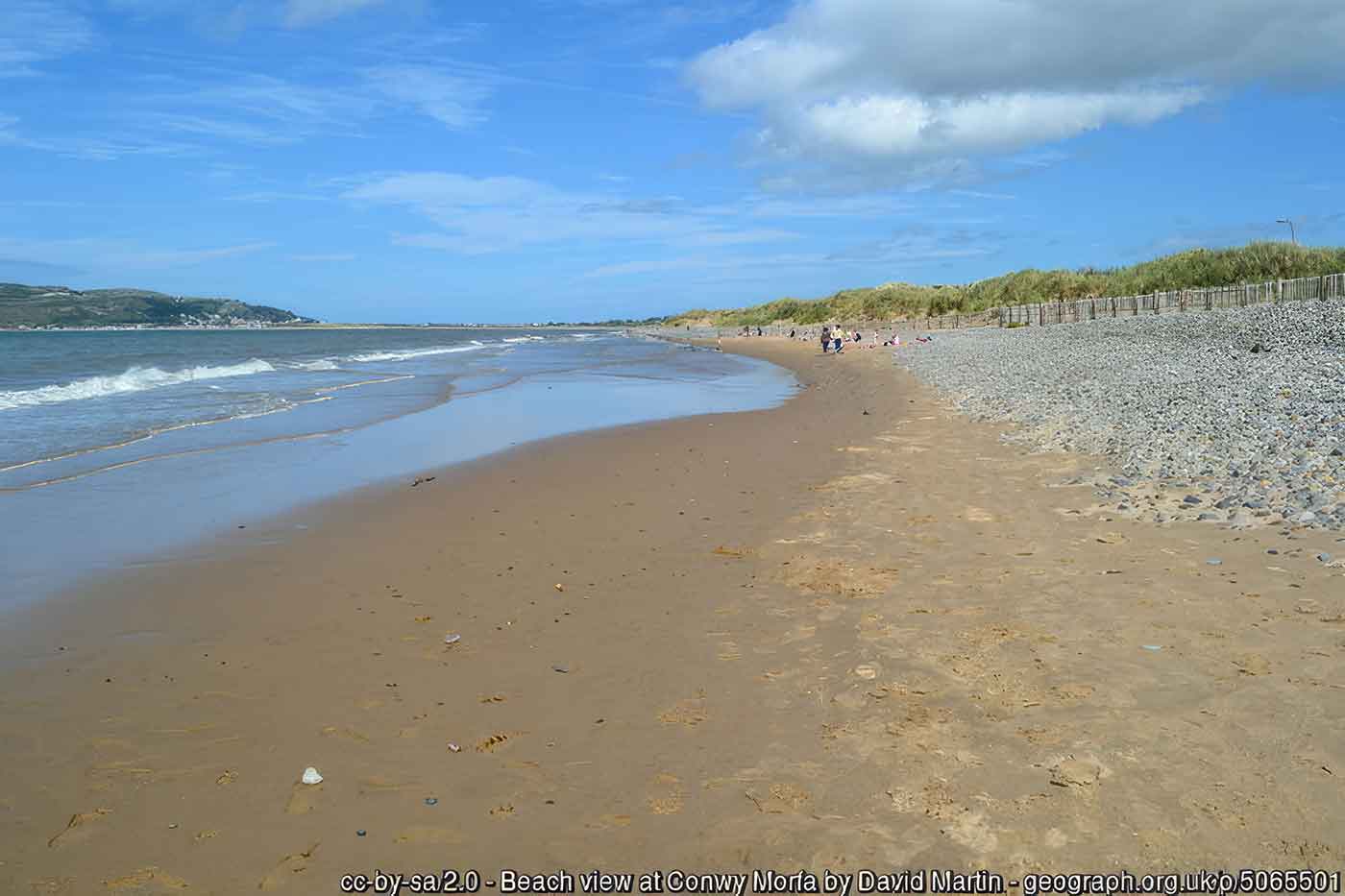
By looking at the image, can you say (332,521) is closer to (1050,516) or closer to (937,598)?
(937,598)

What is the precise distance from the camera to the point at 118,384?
91.0 feet

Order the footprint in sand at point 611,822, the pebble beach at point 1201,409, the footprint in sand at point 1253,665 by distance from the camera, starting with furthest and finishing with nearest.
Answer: the pebble beach at point 1201,409 < the footprint in sand at point 1253,665 < the footprint in sand at point 611,822

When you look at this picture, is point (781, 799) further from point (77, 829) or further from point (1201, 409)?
point (1201, 409)

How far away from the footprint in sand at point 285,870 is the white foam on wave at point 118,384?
22.8 metres

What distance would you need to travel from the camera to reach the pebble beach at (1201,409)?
7.08 metres

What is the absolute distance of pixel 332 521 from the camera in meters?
8.70

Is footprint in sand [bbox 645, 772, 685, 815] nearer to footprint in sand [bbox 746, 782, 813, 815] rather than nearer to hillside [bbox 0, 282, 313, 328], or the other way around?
footprint in sand [bbox 746, 782, 813, 815]

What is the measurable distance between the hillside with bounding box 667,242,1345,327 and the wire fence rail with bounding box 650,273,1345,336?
2.08 m

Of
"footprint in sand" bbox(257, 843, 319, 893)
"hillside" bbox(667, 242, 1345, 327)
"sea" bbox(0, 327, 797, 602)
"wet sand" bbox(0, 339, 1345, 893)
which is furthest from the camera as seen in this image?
"hillside" bbox(667, 242, 1345, 327)

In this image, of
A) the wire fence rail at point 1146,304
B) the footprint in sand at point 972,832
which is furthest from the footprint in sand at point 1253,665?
the wire fence rail at point 1146,304

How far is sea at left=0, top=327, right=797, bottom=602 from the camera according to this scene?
27.2 feet

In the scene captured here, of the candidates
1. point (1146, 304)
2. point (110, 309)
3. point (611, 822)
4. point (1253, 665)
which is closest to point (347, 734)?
point (611, 822)

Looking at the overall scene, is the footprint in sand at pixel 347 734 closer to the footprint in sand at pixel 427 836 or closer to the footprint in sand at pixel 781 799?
the footprint in sand at pixel 427 836

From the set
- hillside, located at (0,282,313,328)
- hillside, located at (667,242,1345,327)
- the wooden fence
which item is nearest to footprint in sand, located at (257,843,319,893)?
the wooden fence
